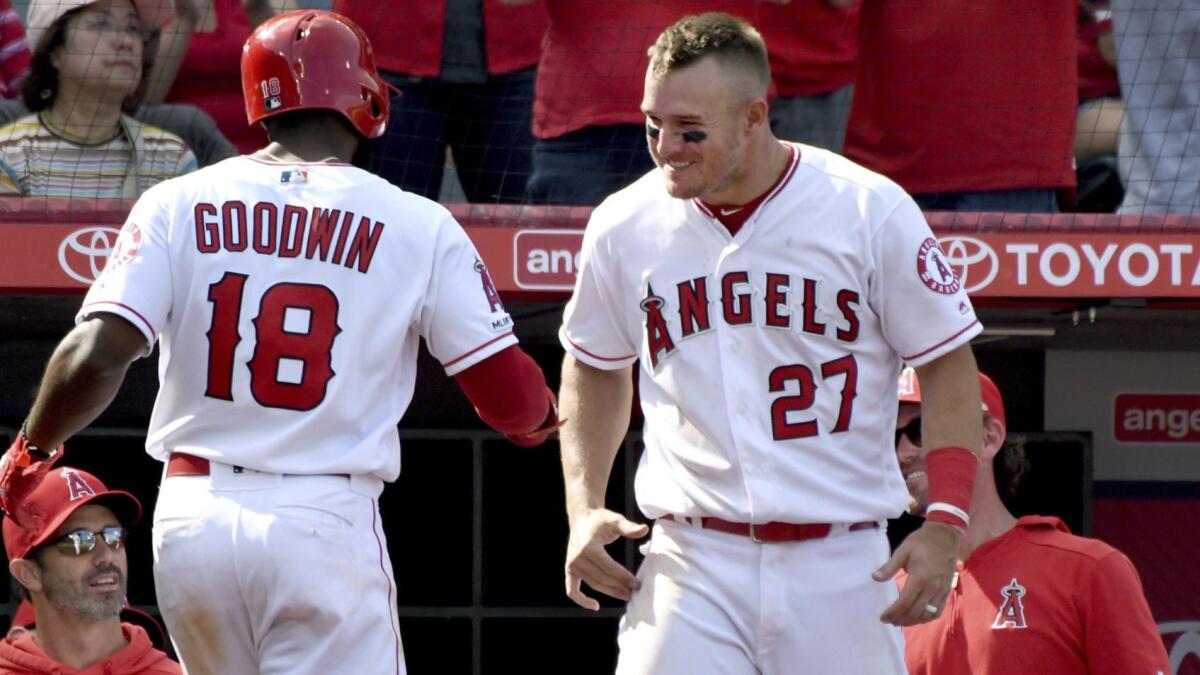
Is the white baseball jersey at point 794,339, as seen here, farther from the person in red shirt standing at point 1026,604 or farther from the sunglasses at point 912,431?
the sunglasses at point 912,431

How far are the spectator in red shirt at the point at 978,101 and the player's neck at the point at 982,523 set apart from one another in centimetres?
198

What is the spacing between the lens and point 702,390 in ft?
10.3

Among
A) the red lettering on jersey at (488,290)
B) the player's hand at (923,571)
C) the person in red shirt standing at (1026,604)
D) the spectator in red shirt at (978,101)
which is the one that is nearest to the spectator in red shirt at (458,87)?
the spectator in red shirt at (978,101)

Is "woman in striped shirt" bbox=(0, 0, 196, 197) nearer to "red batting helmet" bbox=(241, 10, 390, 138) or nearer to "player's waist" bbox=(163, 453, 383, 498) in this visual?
"red batting helmet" bbox=(241, 10, 390, 138)

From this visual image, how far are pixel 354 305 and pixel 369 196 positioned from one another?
0.21 metres

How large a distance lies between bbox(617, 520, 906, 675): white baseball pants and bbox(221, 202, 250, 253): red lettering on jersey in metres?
0.91

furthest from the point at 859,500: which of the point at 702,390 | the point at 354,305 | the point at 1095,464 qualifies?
the point at 1095,464

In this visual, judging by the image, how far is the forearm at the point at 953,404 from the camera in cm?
308

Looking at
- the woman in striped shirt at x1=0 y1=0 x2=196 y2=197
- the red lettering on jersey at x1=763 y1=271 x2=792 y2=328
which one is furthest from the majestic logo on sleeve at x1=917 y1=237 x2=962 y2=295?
the woman in striped shirt at x1=0 y1=0 x2=196 y2=197

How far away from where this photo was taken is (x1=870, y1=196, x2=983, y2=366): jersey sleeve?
3.08 meters

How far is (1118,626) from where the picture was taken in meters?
3.46

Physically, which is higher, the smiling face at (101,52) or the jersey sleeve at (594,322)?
the smiling face at (101,52)

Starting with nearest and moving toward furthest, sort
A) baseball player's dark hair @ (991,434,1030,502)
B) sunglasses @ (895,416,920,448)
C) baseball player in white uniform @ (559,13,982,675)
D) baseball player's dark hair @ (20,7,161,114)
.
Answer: baseball player in white uniform @ (559,13,982,675), sunglasses @ (895,416,920,448), baseball player's dark hair @ (991,434,1030,502), baseball player's dark hair @ (20,7,161,114)

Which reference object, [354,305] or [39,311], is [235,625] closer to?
[354,305]
